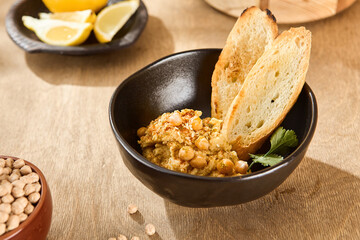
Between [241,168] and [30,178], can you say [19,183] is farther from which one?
[241,168]

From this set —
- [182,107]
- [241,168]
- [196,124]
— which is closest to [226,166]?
[241,168]

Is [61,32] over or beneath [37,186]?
beneath

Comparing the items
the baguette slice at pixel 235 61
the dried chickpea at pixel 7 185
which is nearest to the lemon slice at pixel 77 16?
the baguette slice at pixel 235 61

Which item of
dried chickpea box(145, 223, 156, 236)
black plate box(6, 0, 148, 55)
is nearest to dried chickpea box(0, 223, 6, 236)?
dried chickpea box(145, 223, 156, 236)

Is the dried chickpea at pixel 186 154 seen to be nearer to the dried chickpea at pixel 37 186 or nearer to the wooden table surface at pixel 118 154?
the wooden table surface at pixel 118 154

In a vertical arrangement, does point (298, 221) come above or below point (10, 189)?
below

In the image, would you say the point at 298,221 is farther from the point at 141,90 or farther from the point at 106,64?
the point at 106,64

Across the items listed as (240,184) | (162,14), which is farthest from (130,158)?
(162,14)
